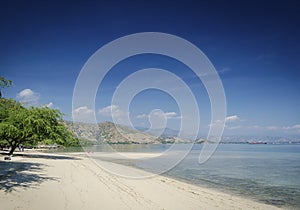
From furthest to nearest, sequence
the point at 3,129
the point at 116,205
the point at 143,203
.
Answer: the point at 3,129, the point at 143,203, the point at 116,205

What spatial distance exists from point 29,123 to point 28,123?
182mm

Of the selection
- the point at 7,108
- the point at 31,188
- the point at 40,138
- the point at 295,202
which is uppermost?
the point at 7,108

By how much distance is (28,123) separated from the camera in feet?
100

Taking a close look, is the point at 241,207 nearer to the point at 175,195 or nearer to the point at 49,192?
the point at 175,195

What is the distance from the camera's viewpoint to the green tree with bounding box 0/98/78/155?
30.5m

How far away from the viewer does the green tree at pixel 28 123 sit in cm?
3047

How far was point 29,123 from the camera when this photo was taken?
30531 millimetres

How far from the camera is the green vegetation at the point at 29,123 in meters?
30.5

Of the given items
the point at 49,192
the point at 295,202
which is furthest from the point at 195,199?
the point at 49,192

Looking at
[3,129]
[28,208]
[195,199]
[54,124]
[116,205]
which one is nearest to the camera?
[28,208]

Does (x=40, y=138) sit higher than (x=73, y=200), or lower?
higher

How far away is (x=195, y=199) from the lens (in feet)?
44.3

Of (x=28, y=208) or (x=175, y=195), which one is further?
(x=175, y=195)

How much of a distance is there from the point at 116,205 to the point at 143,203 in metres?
1.30
